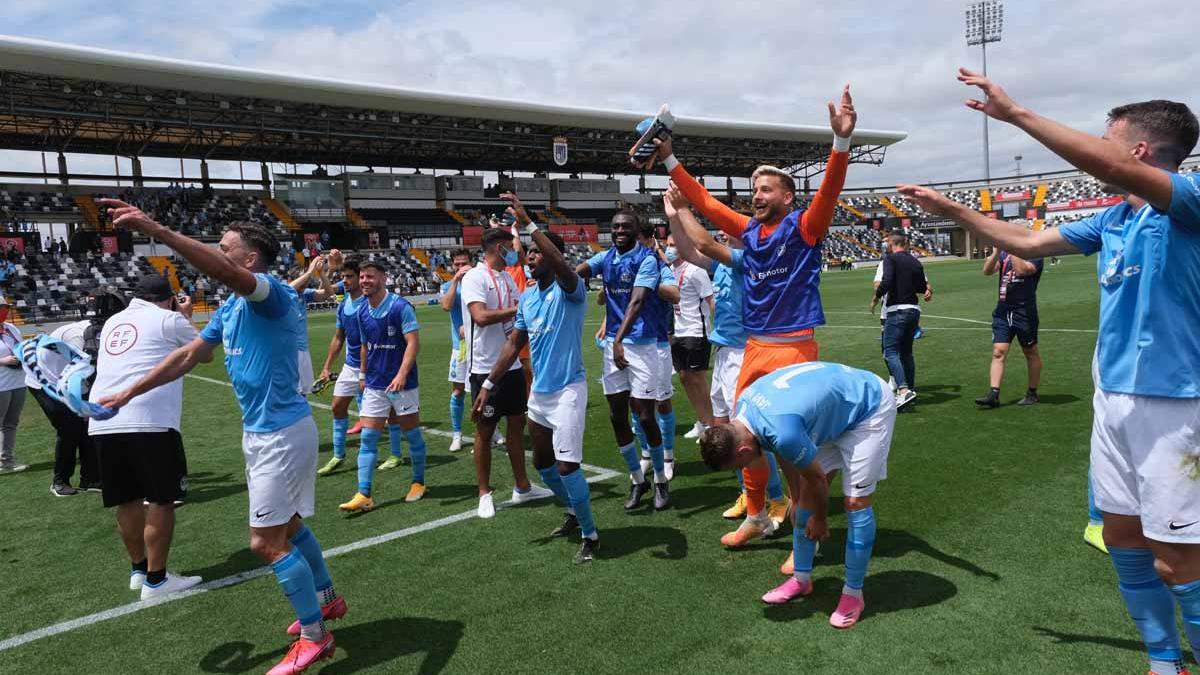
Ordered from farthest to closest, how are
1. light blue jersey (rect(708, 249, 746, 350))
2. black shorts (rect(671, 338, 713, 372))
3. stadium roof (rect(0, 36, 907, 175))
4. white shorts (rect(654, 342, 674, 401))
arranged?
stadium roof (rect(0, 36, 907, 175)), black shorts (rect(671, 338, 713, 372)), white shorts (rect(654, 342, 674, 401)), light blue jersey (rect(708, 249, 746, 350))

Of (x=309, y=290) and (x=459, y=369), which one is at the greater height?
(x=309, y=290)

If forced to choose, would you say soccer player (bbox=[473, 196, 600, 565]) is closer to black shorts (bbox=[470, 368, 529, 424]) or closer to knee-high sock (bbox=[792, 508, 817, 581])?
black shorts (bbox=[470, 368, 529, 424])

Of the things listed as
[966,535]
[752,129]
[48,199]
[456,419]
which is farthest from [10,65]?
[752,129]

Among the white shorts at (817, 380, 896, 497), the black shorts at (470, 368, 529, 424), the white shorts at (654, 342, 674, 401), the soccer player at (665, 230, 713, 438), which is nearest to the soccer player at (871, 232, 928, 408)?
the soccer player at (665, 230, 713, 438)

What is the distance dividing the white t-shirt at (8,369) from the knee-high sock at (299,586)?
6548 millimetres

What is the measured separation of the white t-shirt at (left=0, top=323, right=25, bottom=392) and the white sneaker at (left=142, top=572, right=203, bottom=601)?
4.91 meters

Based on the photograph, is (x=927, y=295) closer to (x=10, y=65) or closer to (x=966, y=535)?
(x=966, y=535)

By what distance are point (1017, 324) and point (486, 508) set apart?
651cm

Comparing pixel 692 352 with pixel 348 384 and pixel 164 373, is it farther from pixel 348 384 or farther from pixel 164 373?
pixel 164 373

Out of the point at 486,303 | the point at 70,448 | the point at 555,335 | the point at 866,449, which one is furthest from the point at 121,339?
the point at 866,449

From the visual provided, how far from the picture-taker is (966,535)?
4785 millimetres

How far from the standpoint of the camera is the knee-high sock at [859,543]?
3.76 meters

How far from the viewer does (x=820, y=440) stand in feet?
12.1

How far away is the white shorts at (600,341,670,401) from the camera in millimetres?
6145
